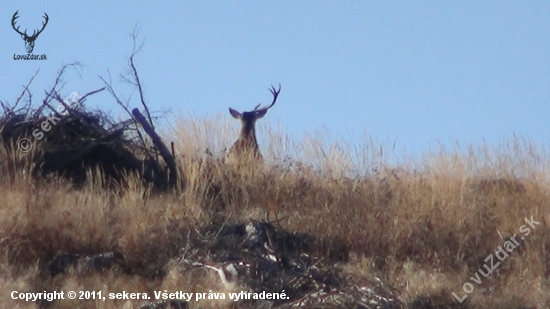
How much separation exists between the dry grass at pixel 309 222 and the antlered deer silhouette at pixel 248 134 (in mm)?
413

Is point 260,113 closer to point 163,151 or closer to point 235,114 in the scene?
point 235,114

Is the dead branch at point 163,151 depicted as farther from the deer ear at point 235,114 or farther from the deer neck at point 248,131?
the deer ear at point 235,114

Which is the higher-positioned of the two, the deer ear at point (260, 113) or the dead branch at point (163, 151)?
the deer ear at point (260, 113)

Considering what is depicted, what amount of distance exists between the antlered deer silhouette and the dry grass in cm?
41

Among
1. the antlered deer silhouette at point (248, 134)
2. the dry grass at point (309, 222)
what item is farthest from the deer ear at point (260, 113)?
the dry grass at point (309, 222)

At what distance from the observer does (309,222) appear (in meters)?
9.27

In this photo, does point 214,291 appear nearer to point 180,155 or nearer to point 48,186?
point 48,186

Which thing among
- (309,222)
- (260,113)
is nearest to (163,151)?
(309,222)

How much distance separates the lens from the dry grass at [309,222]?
7922mm

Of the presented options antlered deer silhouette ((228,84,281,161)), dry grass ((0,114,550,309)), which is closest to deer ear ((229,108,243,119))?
antlered deer silhouette ((228,84,281,161))

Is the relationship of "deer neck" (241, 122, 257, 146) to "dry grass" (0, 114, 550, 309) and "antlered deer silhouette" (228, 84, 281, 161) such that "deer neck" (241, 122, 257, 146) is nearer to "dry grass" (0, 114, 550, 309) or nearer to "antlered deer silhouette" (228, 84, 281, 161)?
"antlered deer silhouette" (228, 84, 281, 161)

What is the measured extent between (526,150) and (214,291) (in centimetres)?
607

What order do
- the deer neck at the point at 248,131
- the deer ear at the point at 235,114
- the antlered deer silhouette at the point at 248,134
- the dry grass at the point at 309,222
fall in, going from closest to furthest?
the dry grass at the point at 309,222
the antlered deer silhouette at the point at 248,134
the deer neck at the point at 248,131
the deer ear at the point at 235,114

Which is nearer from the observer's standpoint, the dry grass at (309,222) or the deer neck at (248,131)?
the dry grass at (309,222)
